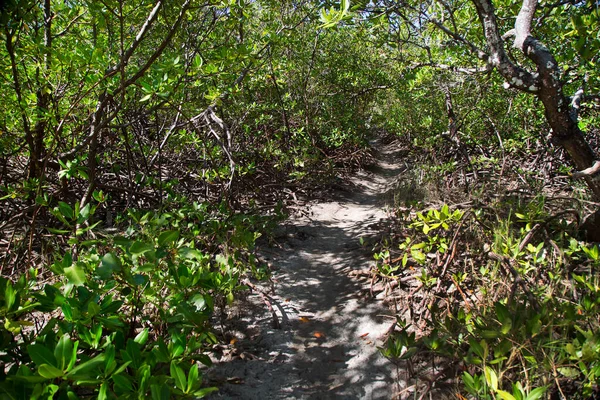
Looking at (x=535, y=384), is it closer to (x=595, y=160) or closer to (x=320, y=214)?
(x=595, y=160)

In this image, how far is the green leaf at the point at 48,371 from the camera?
3.28ft

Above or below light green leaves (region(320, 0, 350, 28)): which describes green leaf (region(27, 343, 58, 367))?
below

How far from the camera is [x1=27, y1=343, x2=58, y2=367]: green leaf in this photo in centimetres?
105

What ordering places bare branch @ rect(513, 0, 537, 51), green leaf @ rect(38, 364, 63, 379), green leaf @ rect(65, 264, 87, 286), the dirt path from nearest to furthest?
green leaf @ rect(38, 364, 63, 379) < green leaf @ rect(65, 264, 87, 286) < the dirt path < bare branch @ rect(513, 0, 537, 51)

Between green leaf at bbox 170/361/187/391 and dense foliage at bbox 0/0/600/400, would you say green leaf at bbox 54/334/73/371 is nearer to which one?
dense foliage at bbox 0/0/600/400

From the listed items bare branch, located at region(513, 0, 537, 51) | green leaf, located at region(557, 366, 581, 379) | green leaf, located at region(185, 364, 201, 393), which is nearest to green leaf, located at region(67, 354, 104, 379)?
green leaf, located at region(185, 364, 201, 393)

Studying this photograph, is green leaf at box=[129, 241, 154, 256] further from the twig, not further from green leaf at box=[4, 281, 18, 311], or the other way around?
the twig

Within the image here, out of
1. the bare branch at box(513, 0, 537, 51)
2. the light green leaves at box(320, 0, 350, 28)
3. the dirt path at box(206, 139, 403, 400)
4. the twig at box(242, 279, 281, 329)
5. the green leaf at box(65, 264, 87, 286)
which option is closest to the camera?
the green leaf at box(65, 264, 87, 286)

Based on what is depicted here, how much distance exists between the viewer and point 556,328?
1921 millimetres

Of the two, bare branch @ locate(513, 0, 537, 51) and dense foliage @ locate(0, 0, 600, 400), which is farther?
bare branch @ locate(513, 0, 537, 51)

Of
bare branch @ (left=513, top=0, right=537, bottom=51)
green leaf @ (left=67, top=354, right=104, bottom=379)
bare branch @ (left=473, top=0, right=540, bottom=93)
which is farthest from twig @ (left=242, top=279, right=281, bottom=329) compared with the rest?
bare branch @ (left=513, top=0, right=537, bottom=51)

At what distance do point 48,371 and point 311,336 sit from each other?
2.06 m

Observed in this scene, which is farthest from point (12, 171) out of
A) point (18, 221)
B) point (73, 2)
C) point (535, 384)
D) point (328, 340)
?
point (535, 384)

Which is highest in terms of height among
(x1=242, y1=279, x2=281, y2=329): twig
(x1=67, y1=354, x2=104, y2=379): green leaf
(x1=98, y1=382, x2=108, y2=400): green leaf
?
(x1=67, y1=354, x2=104, y2=379): green leaf
